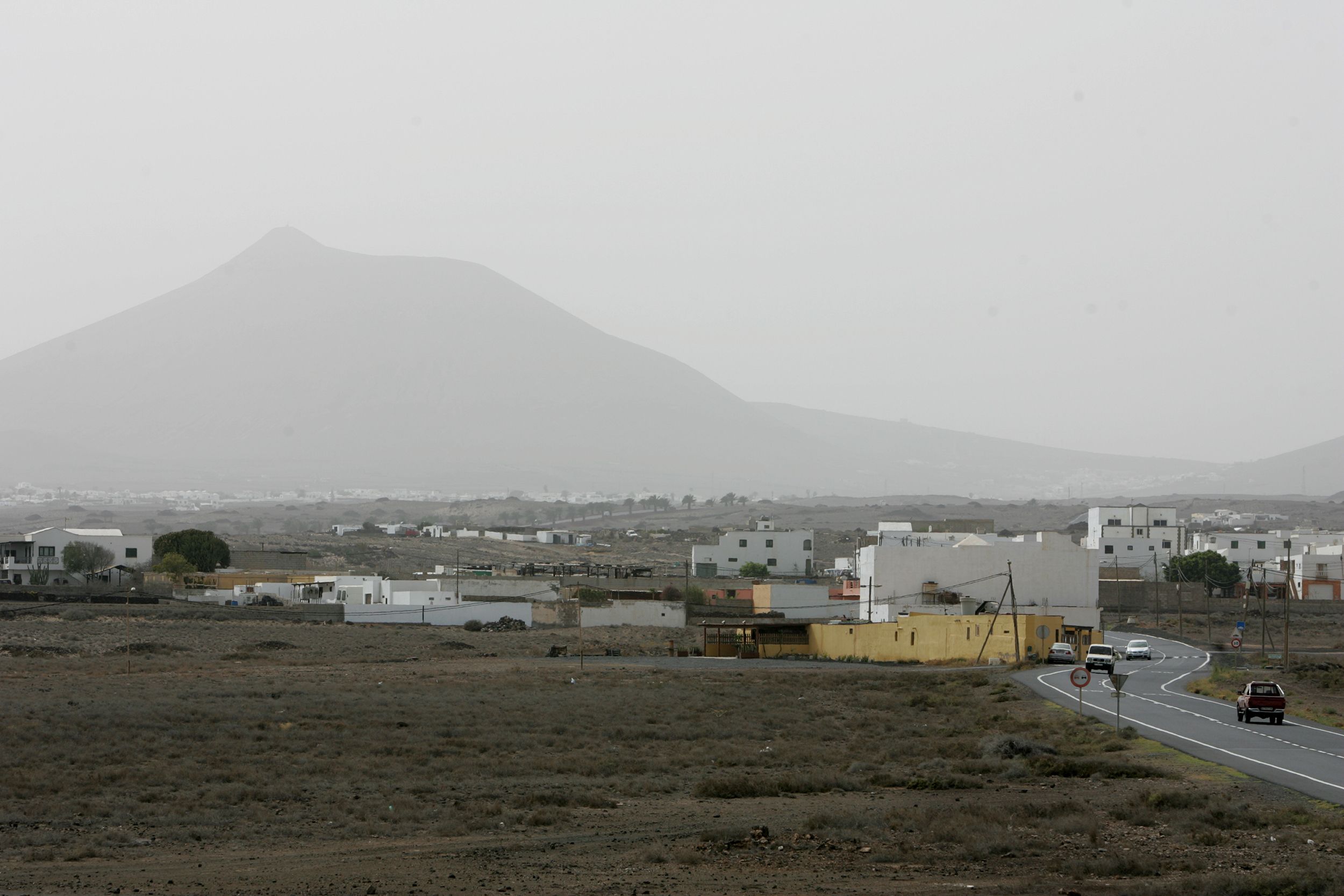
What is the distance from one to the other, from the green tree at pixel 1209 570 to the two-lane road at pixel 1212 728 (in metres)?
57.7

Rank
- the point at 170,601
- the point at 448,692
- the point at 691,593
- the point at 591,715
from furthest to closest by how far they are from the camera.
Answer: the point at 691,593 < the point at 170,601 < the point at 448,692 < the point at 591,715

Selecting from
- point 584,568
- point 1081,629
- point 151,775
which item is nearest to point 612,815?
point 151,775

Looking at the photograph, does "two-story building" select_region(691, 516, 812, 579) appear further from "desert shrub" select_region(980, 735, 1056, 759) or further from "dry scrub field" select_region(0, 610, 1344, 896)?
"desert shrub" select_region(980, 735, 1056, 759)

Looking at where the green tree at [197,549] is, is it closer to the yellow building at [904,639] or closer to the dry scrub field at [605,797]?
the yellow building at [904,639]

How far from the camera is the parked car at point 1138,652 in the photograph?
60000 mm

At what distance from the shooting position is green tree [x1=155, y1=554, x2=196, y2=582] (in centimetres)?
9638

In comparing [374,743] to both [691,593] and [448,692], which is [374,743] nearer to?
[448,692]

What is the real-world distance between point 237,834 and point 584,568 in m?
93.3

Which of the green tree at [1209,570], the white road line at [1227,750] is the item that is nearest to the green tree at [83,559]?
the white road line at [1227,750]

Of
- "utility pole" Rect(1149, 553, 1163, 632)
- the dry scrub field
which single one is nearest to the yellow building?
the dry scrub field

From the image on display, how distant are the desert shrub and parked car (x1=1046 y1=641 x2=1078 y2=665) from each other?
28.8 meters

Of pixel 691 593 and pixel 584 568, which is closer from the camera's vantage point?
pixel 691 593

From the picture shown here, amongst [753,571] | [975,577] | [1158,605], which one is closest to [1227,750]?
[975,577]

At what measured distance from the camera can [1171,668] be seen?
176 ft
